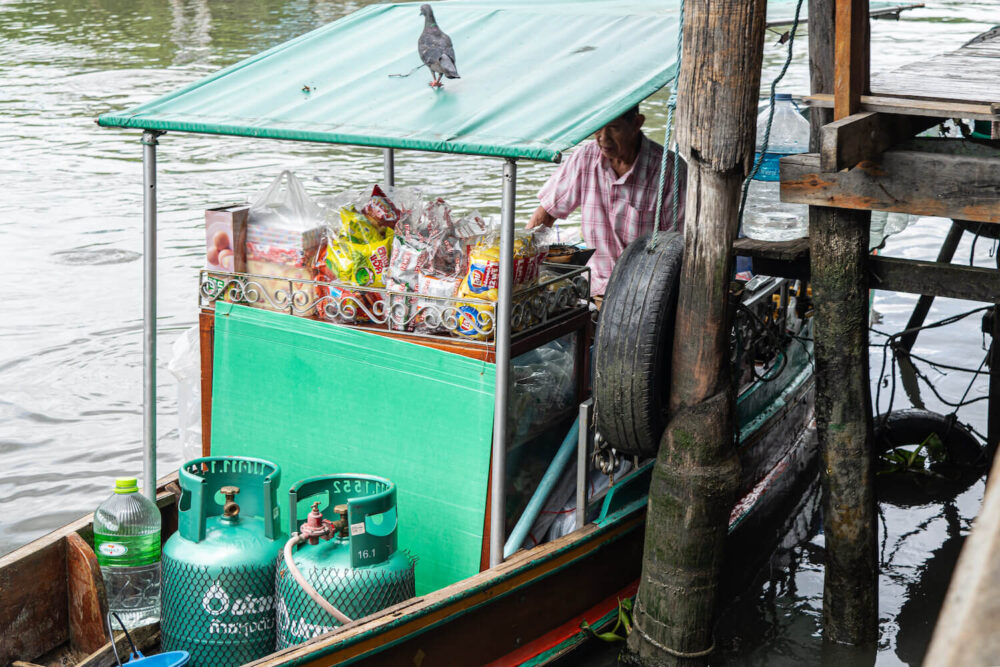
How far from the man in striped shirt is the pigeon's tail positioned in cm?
146

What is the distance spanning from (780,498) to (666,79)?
3037 millimetres

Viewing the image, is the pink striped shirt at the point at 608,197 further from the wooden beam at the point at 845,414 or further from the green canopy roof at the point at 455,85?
the wooden beam at the point at 845,414

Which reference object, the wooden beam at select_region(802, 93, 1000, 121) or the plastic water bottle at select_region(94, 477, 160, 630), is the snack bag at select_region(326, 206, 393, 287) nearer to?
the plastic water bottle at select_region(94, 477, 160, 630)

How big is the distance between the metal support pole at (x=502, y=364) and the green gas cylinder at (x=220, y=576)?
0.75 meters

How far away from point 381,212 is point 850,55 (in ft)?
5.80

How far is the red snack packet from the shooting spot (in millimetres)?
4195

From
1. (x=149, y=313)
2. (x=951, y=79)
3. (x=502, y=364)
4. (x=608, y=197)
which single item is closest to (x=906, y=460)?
(x=608, y=197)

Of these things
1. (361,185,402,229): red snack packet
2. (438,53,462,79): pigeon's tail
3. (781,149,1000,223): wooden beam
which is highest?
(438,53,462,79): pigeon's tail

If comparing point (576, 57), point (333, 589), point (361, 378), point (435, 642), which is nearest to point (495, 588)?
point (435, 642)

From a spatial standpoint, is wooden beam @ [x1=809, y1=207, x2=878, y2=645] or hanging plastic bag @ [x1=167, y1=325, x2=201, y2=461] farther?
hanging plastic bag @ [x1=167, y1=325, x2=201, y2=461]

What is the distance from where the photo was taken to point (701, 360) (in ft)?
12.8

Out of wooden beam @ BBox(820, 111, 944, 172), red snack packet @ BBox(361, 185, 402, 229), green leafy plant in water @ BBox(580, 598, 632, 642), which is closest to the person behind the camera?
wooden beam @ BBox(820, 111, 944, 172)

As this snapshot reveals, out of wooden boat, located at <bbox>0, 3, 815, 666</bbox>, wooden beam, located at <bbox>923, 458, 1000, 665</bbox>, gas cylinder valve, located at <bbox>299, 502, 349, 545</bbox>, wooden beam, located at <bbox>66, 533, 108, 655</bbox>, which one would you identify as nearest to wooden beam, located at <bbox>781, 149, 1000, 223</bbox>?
wooden boat, located at <bbox>0, 3, 815, 666</bbox>

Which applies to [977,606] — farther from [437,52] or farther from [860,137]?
[437,52]
